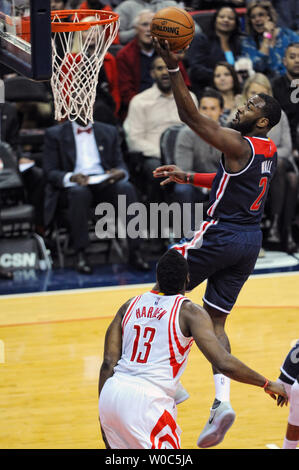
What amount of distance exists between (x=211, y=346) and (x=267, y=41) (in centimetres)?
689

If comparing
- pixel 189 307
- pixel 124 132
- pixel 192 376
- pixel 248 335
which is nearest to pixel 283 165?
pixel 124 132

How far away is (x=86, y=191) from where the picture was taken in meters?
8.52

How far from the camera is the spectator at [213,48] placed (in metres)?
9.89

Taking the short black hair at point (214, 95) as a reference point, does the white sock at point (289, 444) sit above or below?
below

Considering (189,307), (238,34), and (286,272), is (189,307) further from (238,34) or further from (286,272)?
(238,34)

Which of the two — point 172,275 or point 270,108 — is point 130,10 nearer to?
point 270,108

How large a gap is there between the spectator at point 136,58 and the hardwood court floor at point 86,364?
255 centimetres

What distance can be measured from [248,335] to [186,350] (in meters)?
2.96

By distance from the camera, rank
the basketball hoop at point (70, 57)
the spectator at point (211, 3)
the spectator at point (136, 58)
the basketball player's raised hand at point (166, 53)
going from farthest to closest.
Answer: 1. the spectator at point (211, 3)
2. the spectator at point (136, 58)
3. the basketball hoop at point (70, 57)
4. the basketball player's raised hand at point (166, 53)

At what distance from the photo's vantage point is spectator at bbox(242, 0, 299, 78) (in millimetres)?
10156

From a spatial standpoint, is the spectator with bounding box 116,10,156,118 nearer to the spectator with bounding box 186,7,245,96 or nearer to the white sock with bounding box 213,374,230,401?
the spectator with bounding box 186,7,245,96

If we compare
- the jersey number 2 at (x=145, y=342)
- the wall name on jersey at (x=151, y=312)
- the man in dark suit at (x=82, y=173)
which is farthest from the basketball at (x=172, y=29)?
the man in dark suit at (x=82, y=173)

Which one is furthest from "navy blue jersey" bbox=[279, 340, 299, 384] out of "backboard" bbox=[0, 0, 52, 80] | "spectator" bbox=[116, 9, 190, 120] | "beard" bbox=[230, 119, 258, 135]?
"spectator" bbox=[116, 9, 190, 120]

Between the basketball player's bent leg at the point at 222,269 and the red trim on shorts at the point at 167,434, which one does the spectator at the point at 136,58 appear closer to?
the basketball player's bent leg at the point at 222,269
